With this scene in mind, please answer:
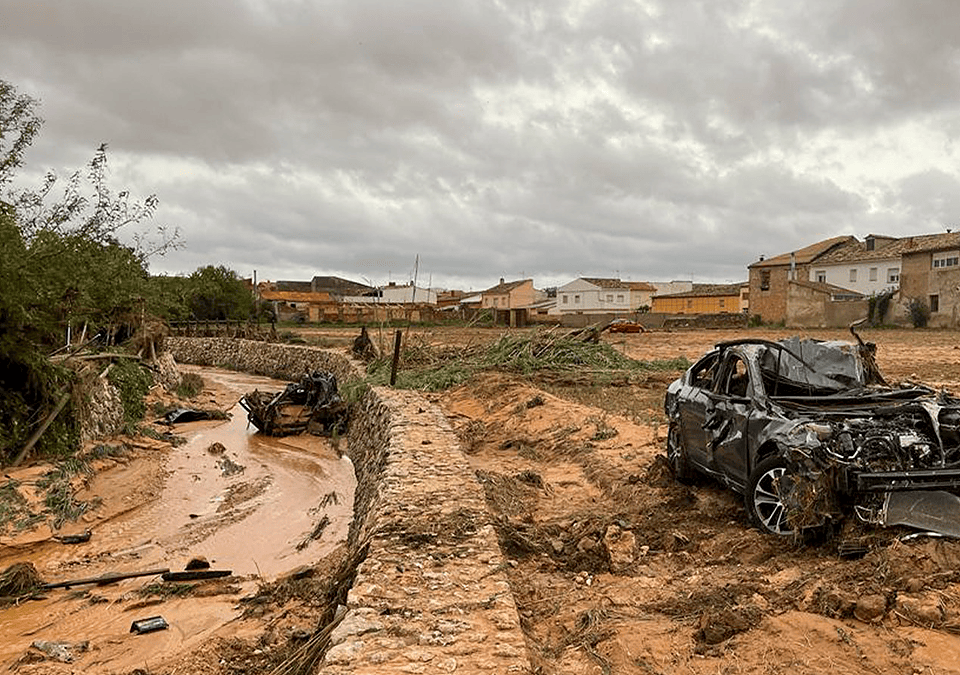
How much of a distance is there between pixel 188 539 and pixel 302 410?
373 inches

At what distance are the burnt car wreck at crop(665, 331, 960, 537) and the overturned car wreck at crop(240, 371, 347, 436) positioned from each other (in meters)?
13.1

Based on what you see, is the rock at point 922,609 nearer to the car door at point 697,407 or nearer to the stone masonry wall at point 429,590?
the stone masonry wall at point 429,590

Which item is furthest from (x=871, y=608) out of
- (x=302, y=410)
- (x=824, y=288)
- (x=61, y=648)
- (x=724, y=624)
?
(x=824, y=288)

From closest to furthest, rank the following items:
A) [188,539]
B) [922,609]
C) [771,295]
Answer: [922,609], [188,539], [771,295]

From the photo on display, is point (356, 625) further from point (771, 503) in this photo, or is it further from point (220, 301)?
point (220, 301)

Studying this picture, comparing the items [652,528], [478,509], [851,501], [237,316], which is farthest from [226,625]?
[237,316]

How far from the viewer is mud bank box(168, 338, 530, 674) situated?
4.09 metres

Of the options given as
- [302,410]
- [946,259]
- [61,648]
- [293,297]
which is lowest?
[61,648]

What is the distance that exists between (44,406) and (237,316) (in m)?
46.0

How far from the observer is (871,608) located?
4484mm

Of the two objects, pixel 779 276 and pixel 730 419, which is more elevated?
pixel 779 276

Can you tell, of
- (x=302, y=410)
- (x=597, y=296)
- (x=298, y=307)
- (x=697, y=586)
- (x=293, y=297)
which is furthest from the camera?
(x=293, y=297)

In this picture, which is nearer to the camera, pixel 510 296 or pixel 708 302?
pixel 708 302

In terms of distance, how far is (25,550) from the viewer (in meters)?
9.72
